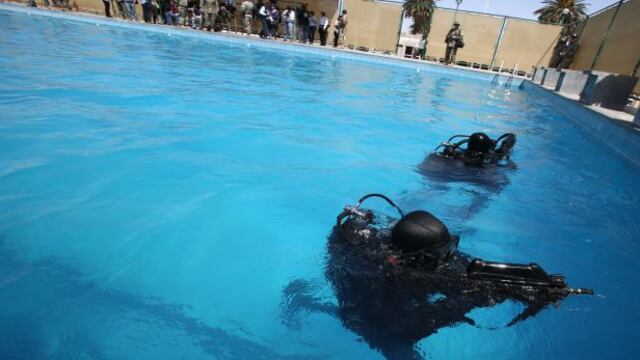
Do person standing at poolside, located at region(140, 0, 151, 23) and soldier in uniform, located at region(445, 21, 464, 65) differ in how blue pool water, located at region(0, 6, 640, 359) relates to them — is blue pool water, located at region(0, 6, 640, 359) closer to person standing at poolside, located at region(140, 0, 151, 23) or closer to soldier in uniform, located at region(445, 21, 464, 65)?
soldier in uniform, located at region(445, 21, 464, 65)

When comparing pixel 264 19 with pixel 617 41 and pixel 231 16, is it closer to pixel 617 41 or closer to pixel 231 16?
pixel 231 16

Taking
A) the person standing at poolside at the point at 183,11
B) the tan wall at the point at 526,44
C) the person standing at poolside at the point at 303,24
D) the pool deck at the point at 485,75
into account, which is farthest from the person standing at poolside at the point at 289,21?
the tan wall at the point at 526,44

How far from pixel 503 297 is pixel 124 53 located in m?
14.3

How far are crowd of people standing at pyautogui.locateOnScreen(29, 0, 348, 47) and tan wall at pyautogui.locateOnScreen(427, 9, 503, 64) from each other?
5.67 m

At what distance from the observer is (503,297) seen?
7.80 ft

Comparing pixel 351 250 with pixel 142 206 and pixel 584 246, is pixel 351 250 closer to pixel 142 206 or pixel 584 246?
pixel 142 206

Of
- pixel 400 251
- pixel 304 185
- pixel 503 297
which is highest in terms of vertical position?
pixel 400 251

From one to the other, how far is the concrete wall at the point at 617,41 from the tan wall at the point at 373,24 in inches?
410

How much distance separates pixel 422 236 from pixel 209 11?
82.0ft

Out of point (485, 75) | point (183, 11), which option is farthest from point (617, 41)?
point (183, 11)

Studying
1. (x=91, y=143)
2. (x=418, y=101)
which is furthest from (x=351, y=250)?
(x=418, y=101)

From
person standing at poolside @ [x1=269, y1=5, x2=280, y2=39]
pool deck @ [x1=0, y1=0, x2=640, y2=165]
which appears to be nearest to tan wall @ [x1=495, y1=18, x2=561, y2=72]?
pool deck @ [x1=0, y1=0, x2=640, y2=165]

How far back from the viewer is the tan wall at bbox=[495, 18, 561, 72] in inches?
882

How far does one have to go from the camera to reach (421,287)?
7.87 feet
